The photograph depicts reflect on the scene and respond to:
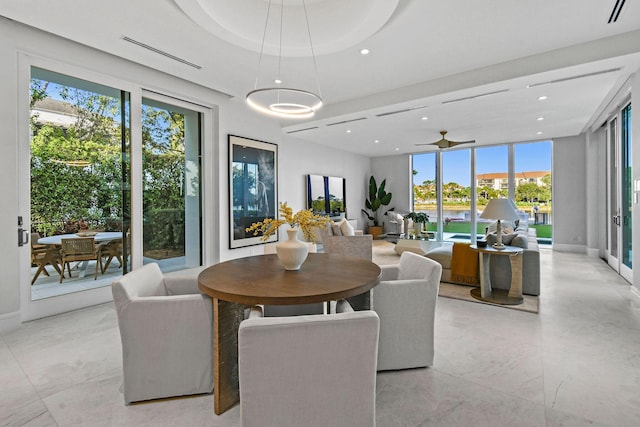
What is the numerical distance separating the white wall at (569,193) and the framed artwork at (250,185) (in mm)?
6784

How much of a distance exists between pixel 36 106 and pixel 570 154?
990 centimetres

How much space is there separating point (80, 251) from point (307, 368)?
3605 millimetres

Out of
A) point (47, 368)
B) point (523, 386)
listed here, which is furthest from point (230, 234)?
point (523, 386)

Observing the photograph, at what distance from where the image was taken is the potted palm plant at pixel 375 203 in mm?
9961

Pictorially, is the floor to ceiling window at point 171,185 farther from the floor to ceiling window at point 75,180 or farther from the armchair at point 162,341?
the armchair at point 162,341

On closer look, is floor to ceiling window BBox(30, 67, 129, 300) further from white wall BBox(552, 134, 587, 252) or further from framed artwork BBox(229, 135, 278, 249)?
white wall BBox(552, 134, 587, 252)

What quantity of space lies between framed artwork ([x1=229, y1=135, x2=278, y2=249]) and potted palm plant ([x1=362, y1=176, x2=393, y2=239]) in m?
4.44

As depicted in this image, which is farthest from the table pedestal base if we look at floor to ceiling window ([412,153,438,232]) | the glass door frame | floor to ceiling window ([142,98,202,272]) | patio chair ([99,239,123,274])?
floor to ceiling window ([412,153,438,232])

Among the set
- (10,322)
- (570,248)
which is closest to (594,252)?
(570,248)

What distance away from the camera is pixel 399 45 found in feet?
11.3

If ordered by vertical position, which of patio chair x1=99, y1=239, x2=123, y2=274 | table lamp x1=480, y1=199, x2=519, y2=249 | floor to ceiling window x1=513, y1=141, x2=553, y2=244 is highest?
floor to ceiling window x1=513, y1=141, x2=553, y2=244

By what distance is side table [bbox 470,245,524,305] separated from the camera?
3.60 m

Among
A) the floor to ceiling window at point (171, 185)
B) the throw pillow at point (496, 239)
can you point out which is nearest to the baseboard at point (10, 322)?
the floor to ceiling window at point (171, 185)

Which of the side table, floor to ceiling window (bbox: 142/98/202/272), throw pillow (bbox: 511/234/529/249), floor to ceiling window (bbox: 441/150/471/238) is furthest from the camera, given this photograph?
floor to ceiling window (bbox: 441/150/471/238)
